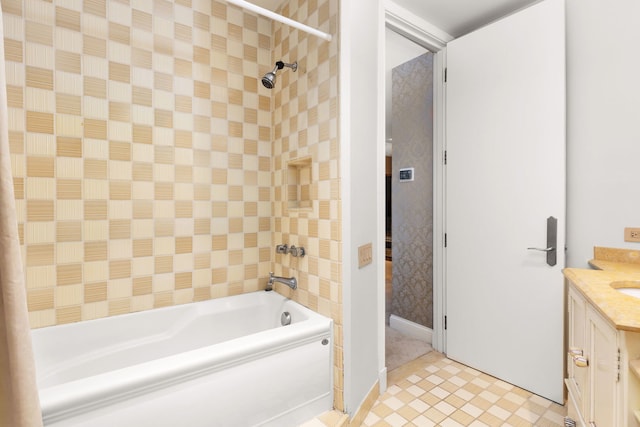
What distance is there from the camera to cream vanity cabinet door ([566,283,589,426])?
1.31 m

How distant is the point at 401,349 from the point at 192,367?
1868 mm

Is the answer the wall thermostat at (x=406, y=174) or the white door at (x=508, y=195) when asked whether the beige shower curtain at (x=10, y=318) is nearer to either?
the white door at (x=508, y=195)

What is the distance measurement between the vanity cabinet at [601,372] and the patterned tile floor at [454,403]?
32 cm

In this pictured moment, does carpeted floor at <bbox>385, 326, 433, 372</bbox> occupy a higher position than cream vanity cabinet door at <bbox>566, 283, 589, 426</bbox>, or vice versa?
cream vanity cabinet door at <bbox>566, 283, 589, 426</bbox>

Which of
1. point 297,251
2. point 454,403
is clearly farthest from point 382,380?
point 297,251

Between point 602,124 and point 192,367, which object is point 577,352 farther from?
point 192,367

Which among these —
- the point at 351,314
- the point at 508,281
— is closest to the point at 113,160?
the point at 351,314

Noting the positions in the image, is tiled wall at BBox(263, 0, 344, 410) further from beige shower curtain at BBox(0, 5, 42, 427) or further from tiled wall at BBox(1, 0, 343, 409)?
beige shower curtain at BBox(0, 5, 42, 427)

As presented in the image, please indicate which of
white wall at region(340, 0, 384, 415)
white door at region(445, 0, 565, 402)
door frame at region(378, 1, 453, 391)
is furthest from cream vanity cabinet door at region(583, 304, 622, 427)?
door frame at region(378, 1, 453, 391)

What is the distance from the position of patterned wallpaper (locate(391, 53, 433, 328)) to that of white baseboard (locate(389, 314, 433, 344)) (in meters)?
0.04

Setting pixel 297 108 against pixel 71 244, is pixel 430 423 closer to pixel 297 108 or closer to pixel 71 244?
pixel 297 108

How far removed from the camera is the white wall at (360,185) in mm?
1688

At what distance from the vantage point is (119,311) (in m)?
1.84

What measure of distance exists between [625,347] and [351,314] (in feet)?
3.58
